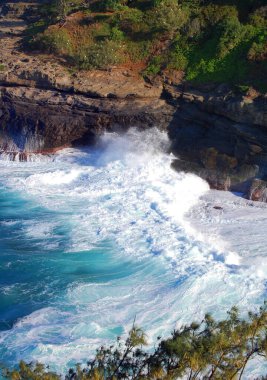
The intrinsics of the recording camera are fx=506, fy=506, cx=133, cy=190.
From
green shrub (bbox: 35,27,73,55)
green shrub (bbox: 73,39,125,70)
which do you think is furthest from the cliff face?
green shrub (bbox: 35,27,73,55)

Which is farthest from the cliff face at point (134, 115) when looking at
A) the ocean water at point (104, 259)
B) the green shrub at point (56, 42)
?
the ocean water at point (104, 259)

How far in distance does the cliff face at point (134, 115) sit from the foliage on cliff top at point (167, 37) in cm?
103

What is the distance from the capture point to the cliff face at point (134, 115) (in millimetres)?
22828

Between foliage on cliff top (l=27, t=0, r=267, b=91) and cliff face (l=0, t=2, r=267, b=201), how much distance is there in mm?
1025

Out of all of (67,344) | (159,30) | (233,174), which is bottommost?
(67,344)

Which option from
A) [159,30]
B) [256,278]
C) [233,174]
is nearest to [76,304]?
[256,278]

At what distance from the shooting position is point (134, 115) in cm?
2528

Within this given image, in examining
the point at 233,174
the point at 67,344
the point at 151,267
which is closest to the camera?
the point at 67,344

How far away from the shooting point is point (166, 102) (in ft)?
83.9

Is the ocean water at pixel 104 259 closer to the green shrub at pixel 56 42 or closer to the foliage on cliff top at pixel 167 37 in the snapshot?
the foliage on cliff top at pixel 167 37

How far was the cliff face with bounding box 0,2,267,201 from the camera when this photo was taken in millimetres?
22828

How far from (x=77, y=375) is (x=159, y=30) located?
23.8 meters

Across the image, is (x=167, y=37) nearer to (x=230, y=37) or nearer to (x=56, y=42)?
(x=230, y=37)

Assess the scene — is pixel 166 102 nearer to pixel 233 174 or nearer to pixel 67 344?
pixel 233 174
